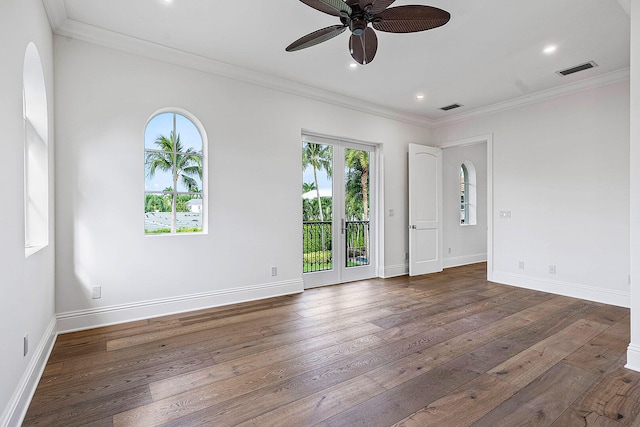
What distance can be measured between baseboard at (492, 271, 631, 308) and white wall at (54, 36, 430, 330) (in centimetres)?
327

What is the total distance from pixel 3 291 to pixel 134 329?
170 centimetres

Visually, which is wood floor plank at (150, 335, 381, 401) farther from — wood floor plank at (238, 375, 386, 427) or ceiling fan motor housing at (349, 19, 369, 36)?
ceiling fan motor housing at (349, 19, 369, 36)

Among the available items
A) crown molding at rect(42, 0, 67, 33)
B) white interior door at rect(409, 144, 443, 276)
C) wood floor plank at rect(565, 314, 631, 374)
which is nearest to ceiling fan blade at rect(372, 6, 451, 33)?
crown molding at rect(42, 0, 67, 33)

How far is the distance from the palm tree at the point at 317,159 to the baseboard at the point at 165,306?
1.08 m

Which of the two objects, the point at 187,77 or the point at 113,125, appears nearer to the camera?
the point at 113,125

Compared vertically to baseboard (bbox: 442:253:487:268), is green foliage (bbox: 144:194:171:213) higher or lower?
higher

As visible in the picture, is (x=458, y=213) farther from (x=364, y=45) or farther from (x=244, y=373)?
(x=244, y=373)

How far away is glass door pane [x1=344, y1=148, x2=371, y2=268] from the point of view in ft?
16.6

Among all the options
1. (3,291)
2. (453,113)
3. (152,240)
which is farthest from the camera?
(453,113)

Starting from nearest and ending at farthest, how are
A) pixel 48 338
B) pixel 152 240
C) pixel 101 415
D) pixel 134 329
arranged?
1. pixel 101 415
2. pixel 48 338
3. pixel 134 329
4. pixel 152 240

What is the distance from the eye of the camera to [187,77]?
11.7ft

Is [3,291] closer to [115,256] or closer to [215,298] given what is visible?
[115,256]

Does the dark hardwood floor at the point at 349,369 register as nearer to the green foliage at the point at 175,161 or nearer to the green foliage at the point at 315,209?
the green foliage at the point at 315,209

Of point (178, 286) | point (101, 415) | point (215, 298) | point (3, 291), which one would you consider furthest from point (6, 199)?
point (215, 298)
